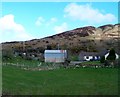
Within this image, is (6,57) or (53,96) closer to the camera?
(53,96)

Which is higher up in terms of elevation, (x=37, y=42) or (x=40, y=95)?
(x=37, y=42)

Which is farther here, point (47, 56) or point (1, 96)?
point (47, 56)

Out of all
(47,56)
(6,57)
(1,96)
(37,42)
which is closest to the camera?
(1,96)

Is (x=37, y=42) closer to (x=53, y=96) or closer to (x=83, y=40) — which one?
(x=83, y=40)

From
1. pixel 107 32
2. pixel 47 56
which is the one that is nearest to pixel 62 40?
pixel 107 32

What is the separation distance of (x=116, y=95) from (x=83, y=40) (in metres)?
99.7

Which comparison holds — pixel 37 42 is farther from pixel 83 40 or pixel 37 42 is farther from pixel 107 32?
pixel 107 32

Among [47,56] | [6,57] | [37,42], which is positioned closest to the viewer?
[6,57]

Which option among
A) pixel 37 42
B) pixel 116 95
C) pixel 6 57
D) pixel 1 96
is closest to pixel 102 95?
pixel 116 95

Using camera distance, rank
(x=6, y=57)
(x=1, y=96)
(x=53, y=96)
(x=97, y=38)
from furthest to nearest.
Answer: (x=97, y=38) → (x=6, y=57) → (x=53, y=96) → (x=1, y=96)

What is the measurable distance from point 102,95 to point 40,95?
8.45ft

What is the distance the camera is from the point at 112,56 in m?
46.3

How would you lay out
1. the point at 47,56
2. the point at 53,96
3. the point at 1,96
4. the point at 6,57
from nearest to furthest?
the point at 1,96 → the point at 53,96 → the point at 6,57 → the point at 47,56

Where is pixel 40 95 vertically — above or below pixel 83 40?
below
